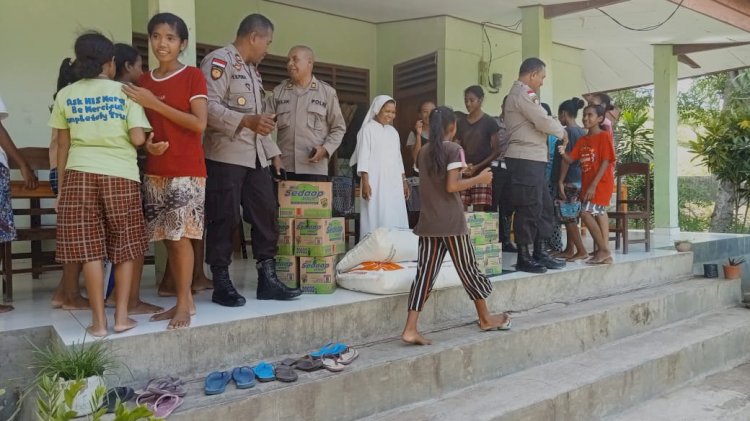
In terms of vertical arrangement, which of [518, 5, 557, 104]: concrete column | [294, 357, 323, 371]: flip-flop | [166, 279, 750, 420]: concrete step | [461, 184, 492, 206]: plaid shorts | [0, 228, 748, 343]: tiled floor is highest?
[518, 5, 557, 104]: concrete column

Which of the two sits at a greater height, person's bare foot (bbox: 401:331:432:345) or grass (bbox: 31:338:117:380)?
grass (bbox: 31:338:117:380)

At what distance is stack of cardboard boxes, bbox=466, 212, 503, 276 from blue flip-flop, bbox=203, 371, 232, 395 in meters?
2.23

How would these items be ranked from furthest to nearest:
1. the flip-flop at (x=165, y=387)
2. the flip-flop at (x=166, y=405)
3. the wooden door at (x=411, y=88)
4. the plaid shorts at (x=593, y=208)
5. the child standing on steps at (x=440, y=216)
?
the wooden door at (x=411, y=88), the plaid shorts at (x=593, y=208), the child standing on steps at (x=440, y=216), the flip-flop at (x=165, y=387), the flip-flop at (x=166, y=405)

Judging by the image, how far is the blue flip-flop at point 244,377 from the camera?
2.61 meters

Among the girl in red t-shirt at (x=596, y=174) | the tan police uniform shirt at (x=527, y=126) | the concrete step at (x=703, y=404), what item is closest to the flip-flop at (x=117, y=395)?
the concrete step at (x=703, y=404)

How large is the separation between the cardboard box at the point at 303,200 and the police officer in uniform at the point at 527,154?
5.53ft

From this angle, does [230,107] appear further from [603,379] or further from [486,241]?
[603,379]

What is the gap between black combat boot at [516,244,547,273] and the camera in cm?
463

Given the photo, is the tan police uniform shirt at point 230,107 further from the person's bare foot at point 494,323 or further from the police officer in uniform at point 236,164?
the person's bare foot at point 494,323

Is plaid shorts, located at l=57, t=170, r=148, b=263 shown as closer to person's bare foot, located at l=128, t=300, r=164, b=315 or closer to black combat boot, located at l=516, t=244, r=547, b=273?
person's bare foot, located at l=128, t=300, r=164, b=315

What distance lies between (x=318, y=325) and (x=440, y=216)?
0.94m

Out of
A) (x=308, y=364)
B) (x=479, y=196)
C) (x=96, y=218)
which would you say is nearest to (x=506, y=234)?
(x=479, y=196)

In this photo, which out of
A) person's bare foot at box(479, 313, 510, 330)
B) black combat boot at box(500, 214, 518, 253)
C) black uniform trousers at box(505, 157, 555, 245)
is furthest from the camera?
black combat boot at box(500, 214, 518, 253)

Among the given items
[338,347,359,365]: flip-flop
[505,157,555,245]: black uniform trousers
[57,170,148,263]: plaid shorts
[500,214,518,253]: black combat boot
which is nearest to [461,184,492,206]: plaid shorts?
[500,214,518,253]: black combat boot
